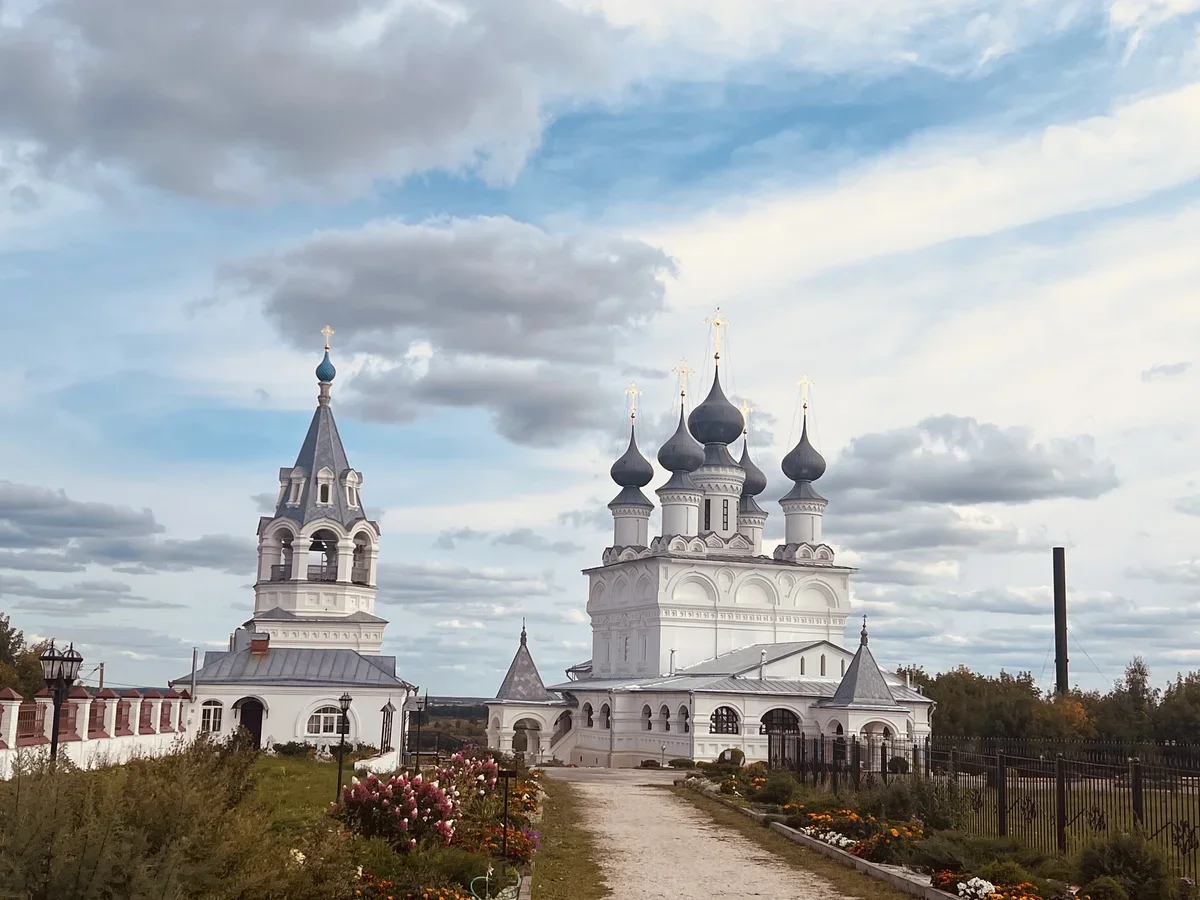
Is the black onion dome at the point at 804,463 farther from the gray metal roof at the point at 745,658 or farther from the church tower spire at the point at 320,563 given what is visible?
the church tower spire at the point at 320,563

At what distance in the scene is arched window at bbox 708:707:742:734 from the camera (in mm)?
37625

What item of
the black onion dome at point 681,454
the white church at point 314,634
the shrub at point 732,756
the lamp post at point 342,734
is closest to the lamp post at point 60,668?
the lamp post at point 342,734

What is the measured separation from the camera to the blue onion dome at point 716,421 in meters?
45.8

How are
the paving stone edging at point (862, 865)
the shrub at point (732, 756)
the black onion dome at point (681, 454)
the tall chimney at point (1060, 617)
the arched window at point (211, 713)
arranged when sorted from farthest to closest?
the tall chimney at point (1060, 617) < the black onion dome at point (681, 454) < the shrub at point (732, 756) < the arched window at point (211, 713) < the paving stone edging at point (862, 865)

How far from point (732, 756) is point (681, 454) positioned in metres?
12.5

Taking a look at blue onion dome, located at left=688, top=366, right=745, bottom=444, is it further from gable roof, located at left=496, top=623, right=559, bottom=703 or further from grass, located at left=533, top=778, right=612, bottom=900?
grass, located at left=533, top=778, right=612, bottom=900

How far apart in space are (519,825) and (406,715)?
2182cm

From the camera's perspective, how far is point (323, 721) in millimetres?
31547

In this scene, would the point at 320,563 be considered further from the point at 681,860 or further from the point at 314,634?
the point at 681,860

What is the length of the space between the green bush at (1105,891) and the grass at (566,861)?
Result: 3.92 meters

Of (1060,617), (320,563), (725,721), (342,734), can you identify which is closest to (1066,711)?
(1060,617)

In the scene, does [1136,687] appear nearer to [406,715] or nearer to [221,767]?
[406,715]

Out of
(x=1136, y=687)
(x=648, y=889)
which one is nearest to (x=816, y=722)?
(x=1136, y=687)

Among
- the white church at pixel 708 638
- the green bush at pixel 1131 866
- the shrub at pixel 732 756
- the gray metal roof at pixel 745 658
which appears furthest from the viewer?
the gray metal roof at pixel 745 658
